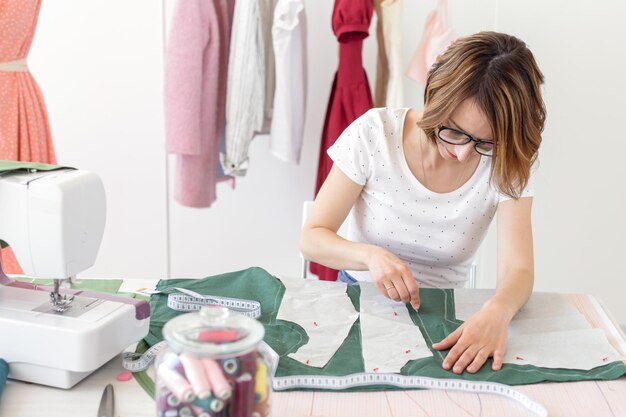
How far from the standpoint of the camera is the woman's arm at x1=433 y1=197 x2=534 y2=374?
4.75ft

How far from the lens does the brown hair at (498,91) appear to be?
164 centimetres

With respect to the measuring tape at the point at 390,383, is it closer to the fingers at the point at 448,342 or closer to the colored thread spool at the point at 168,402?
the fingers at the point at 448,342

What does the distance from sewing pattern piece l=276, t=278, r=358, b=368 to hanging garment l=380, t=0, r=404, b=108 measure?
149cm

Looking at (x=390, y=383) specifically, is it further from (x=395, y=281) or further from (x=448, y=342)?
(x=395, y=281)

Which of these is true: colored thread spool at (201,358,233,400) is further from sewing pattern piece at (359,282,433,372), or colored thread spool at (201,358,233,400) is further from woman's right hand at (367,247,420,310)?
woman's right hand at (367,247,420,310)

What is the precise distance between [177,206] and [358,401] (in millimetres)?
2411

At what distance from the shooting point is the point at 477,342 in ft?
4.86

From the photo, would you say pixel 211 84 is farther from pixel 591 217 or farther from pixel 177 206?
pixel 591 217

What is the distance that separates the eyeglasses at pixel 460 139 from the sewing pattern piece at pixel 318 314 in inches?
16.6

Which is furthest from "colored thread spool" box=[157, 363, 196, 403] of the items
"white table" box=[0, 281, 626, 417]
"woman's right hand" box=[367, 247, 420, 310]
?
"woman's right hand" box=[367, 247, 420, 310]

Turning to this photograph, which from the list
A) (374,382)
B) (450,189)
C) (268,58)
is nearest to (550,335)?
(374,382)

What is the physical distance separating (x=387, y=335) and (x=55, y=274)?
66 centimetres

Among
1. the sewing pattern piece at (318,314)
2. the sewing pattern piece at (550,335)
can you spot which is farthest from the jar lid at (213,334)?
the sewing pattern piece at (550,335)

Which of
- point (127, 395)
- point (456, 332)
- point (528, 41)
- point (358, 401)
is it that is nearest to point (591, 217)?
point (528, 41)
